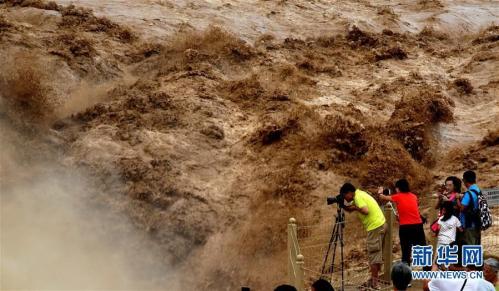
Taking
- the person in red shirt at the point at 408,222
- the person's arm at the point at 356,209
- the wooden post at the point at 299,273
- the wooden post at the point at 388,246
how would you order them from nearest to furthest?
1. the wooden post at the point at 299,273
2. the person's arm at the point at 356,209
3. the person in red shirt at the point at 408,222
4. the wooden post at the point at 388,246

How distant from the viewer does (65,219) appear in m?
11.0

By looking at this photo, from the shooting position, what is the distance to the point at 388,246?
8539mm

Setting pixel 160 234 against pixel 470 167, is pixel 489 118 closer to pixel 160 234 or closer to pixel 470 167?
pixel 470 167

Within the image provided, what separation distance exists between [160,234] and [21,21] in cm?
688

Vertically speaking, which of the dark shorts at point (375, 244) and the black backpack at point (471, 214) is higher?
the black backpack at point (471, 214)

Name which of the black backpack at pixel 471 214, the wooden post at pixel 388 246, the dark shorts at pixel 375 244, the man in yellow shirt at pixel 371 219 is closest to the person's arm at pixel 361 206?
the man in yellow shirt at pixel 371 219

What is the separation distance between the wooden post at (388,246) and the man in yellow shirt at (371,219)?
282 millimetres

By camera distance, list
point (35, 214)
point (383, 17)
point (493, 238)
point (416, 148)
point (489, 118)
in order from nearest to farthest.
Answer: point (493, 238), point (35, 214), point (416, 148), point (489, 118), point (383, 17)

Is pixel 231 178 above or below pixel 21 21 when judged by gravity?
below

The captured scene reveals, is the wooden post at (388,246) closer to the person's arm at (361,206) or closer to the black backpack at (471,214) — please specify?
the person's arm at (361,206)

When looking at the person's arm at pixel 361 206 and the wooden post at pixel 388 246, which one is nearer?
the person's arm at pixel 361 206

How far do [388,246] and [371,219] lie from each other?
1.98ft

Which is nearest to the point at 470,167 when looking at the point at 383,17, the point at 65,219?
the point at 65,219

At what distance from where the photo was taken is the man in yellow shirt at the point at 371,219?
316 inches
